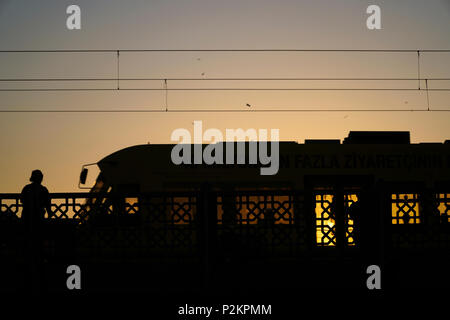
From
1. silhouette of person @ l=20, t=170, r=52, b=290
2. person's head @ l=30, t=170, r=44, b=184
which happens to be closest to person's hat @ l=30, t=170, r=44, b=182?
person's head @ l=30, t=170, r=44, b=184

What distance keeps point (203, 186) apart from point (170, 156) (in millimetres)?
7083

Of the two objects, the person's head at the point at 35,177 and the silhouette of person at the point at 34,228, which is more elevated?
the person's head at the point at 35,177

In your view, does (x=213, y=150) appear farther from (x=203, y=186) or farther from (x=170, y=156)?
(x=203, y=186)

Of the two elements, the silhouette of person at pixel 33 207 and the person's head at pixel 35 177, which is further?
the person's head at pixel 35 177

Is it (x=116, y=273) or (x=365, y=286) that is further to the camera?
(x=116, y=273)

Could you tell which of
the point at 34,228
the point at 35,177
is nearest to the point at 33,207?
the point at 34,228

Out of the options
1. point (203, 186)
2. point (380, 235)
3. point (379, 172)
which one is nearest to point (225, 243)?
point (203, 186)

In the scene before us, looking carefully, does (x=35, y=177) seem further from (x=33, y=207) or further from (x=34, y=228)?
(x=34, y=228)

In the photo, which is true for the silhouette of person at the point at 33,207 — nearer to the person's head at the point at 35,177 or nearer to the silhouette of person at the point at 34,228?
the silhouette of person at the point at 34,228

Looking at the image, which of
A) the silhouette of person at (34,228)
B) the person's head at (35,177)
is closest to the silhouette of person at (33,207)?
the silhouette of person at (34,228)

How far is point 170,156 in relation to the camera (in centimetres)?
1491

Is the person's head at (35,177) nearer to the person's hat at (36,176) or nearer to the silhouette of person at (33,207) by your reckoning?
the person's hat at (36,176)

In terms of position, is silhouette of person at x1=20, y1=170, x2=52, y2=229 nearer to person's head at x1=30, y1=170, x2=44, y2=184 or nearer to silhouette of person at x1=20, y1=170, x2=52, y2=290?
silhouette of person at x1=20, y1=170, x2=52, y2=290
